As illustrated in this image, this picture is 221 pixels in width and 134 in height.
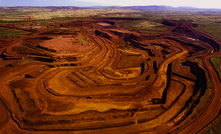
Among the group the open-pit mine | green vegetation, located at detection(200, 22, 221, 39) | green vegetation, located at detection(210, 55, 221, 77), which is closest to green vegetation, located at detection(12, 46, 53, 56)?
the open-pit mine

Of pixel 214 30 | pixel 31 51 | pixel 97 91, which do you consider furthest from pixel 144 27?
pixel 97 91

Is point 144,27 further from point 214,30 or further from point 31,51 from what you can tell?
point 31,51

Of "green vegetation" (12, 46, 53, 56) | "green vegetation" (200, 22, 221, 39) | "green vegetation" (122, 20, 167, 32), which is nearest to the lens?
"green vegetation" (12, 46, 53, 56)

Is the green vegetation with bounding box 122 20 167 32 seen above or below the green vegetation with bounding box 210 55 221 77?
above

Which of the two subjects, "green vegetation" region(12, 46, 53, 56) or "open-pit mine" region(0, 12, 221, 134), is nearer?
"open-pit mine" region(0, 12, 221, 134)

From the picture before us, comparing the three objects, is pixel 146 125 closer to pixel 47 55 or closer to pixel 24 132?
pixel 24 132

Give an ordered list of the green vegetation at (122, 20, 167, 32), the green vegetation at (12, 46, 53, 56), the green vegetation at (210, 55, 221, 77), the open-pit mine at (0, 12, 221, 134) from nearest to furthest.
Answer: the open-pit mine at (0, 12, 221, 134) → the green vegetation at (210, 55, 221, 77) → the green vegetation at (12, 46, 53, 56) → the green vegetation at (122, 20, 167, 32)

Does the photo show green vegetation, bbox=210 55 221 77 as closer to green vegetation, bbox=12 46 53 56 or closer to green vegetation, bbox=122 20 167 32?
green vegetation, bbox=122 20 167 32

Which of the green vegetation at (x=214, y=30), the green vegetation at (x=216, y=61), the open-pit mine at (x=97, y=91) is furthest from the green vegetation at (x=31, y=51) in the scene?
the green vegetation at (x=214, y=30)

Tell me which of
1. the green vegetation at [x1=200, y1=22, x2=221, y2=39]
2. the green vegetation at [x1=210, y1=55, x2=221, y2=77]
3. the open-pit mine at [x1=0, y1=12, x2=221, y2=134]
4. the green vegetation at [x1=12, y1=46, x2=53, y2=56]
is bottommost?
the open-pit mine at [x1=0, y1=12, x2=221, y2=134]
